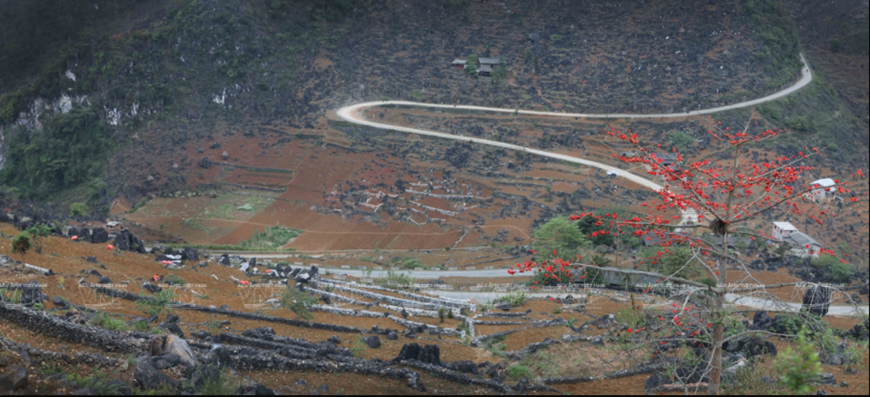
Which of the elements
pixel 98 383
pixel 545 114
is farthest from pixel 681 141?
pixel 98 383

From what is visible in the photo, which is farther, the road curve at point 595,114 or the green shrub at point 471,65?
the green shrub at point 471,65

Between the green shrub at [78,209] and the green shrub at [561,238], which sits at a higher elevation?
the green shrub at [78,209]

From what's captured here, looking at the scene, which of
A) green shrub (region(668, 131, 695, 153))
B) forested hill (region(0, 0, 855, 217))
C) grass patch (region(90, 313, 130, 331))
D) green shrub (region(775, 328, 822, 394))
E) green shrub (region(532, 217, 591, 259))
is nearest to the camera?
green shrub (region(775, 328, 822, 394))

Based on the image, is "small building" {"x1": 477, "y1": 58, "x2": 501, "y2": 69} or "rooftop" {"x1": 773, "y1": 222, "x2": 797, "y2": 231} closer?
"rooftop" {"x1": 773, "y1": 222, "x2": 797, "y2": 231}

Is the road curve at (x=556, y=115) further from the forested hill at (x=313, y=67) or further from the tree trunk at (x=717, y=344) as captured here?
the tree trunk at (x=717, y=344)

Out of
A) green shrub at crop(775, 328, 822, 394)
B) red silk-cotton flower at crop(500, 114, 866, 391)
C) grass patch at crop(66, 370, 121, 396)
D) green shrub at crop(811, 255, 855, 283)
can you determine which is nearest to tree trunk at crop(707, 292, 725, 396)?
red silk-cotton flower at crop(500, 114, 866, 391)

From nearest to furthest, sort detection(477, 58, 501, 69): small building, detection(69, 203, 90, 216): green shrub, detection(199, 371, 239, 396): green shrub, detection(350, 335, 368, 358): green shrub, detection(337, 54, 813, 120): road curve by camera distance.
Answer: detection(199, 371, 239, 396): green shrub < detection(350, 335, 368, 358): green shrub < detection(69, 203, 90, 216): green shrub < detection(337, 54, 813, 120): road curve < detection(477, 58, 501, 69): small building

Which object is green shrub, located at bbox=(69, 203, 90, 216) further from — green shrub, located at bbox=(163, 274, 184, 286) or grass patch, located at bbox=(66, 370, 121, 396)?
grass patch, located at bbox=(66, 370, 121, 396)

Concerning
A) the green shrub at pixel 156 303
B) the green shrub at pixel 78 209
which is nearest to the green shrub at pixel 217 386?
the green shrub at pixel 156 303

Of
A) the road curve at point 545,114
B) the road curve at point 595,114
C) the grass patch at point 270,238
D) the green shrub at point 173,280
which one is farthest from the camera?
the road curve at point 595,114
